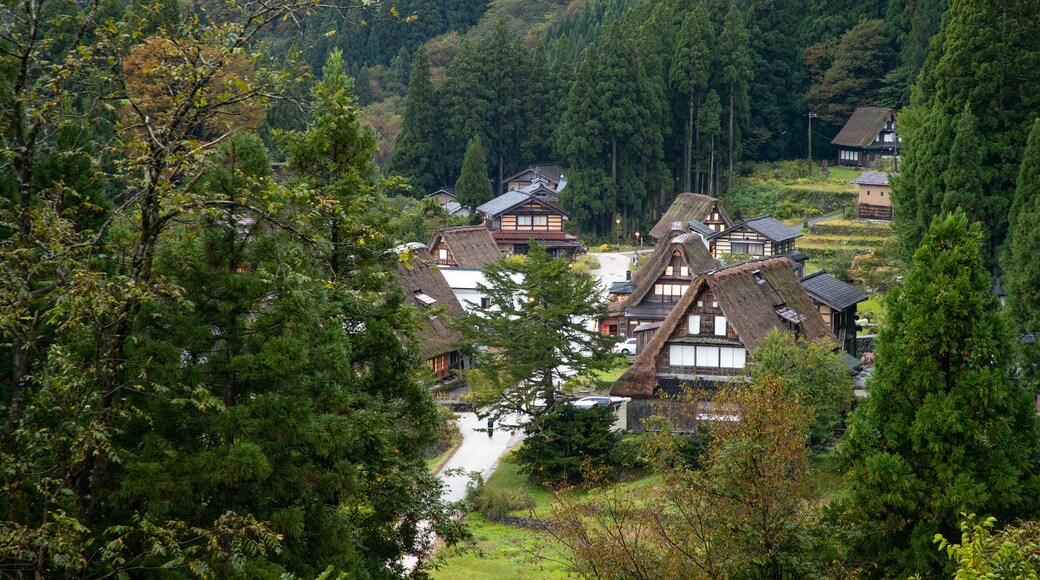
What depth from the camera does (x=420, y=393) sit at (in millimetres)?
16250

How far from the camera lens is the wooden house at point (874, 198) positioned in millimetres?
55125

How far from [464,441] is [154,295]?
23.2 metres

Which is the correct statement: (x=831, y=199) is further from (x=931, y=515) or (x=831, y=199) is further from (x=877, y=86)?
(x=931, y=515)

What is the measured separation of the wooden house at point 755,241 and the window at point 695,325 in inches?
721

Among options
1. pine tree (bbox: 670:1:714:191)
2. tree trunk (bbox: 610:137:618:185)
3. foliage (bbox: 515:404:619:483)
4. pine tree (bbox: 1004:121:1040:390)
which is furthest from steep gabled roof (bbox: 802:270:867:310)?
pine tree (bbox: 670:1:714:191)

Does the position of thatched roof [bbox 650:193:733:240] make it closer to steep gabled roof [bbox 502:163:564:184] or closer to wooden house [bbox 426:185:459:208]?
steep gabled roof [bbox 502:163:564:184]

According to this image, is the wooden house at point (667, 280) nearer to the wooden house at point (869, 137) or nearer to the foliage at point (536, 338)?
the foliage at point (536, 338)

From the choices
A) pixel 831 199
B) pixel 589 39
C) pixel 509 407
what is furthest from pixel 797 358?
pixel 589 39

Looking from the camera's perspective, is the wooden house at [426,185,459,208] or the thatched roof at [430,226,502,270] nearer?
the thatched roof at [430,226,502,270]

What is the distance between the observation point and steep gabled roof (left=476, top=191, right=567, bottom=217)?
57750 millimetres

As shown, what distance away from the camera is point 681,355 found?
96.2ft

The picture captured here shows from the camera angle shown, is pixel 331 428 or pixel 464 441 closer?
pixel 331 428

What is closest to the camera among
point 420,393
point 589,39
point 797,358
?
point 420,393

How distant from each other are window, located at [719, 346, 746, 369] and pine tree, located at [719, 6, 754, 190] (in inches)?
1428
